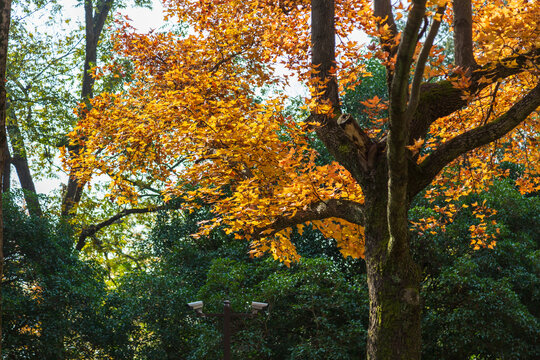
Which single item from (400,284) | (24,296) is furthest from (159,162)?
(400,284)

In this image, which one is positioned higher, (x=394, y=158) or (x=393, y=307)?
(x=394, y=158)

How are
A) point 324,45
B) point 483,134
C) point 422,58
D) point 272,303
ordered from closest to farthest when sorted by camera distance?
point 422,58 → point 483,134 → point 324,45 → point 272,303

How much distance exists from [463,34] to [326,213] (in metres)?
2.16

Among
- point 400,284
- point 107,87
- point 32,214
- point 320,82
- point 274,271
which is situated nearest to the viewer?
point 400,284

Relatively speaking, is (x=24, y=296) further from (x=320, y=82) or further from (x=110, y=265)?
(x=110, y=265)

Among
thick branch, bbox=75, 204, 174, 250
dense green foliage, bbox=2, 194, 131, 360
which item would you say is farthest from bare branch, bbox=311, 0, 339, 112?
thick branch, bbox=75, 204, 174, 250

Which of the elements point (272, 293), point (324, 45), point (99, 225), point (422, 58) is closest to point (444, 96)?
point (324, 45)

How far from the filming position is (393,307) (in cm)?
443

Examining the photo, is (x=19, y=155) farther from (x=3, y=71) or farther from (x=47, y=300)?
(x=3, y=71)

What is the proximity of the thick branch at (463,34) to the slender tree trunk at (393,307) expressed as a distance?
1.89 metres

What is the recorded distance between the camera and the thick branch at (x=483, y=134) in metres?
4.62

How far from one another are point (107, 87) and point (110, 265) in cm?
533

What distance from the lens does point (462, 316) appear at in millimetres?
8195

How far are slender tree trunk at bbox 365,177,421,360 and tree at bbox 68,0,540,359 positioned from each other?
0.4 inches
